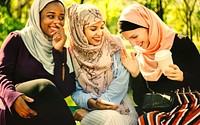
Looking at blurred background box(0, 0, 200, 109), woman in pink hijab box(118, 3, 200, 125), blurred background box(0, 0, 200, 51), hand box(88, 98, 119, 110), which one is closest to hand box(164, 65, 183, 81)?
woman in pink hijab box(118, 3, 200, 125)

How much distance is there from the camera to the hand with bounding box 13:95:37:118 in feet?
7.21

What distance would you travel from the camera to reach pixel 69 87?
256cm

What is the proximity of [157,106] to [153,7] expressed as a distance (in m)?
6.02

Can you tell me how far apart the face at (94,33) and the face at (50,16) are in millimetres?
197

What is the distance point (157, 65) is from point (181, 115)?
1.29 ft

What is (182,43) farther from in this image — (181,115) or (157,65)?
(181,115)

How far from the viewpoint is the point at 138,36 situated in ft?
8.25

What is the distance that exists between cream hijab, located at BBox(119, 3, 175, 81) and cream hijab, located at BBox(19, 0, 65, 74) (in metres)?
0.49

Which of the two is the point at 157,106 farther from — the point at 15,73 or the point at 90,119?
the point at 15,73

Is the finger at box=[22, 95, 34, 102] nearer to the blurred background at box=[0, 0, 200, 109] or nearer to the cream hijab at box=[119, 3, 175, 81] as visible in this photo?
the cream hijab at box=[119, 3, 175, 81]

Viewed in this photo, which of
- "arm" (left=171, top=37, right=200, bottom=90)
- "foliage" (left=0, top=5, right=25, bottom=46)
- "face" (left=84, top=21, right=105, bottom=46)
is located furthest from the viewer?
"foliage" (left=0, top=5, right=25, bottom=46)

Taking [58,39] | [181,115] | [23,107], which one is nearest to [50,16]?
[58,39]

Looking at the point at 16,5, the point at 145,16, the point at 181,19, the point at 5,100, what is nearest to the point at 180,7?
the point at 181,19

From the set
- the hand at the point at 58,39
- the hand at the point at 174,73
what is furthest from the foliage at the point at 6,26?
A: the hand at the point at 174,73
